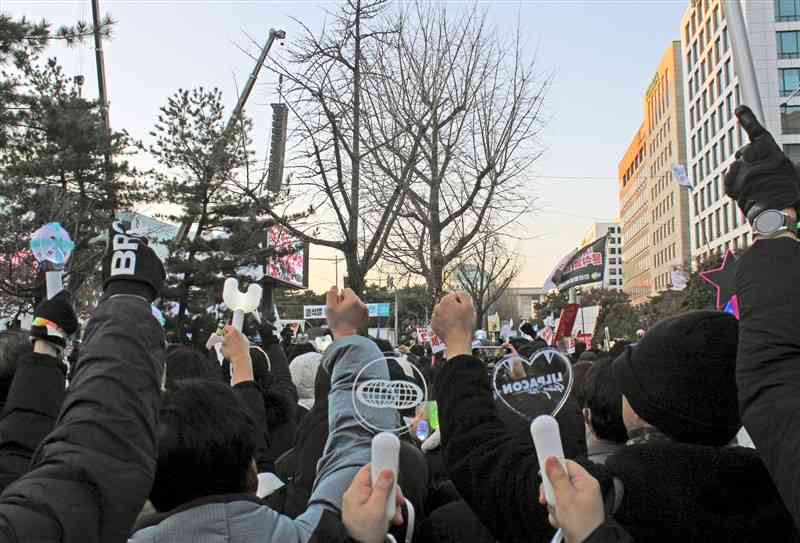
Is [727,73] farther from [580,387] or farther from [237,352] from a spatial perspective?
[237,352]

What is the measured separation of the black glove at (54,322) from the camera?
7.27 feet

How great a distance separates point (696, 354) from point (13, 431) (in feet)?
6.32

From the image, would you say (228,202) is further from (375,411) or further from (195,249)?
(375,411)

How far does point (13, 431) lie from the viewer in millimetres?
2049

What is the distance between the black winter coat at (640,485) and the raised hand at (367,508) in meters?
0.24

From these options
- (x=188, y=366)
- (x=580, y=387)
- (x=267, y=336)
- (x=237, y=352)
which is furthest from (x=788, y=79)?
(x=237, y=352)

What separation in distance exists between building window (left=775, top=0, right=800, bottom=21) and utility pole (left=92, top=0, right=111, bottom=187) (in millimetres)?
57531

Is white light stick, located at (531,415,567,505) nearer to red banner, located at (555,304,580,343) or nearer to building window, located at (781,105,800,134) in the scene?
red banner, located at (555,304,580,343)

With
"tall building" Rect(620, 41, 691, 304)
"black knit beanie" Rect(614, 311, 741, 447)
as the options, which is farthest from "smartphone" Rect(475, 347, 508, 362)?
"tall building" Rect(620, 41, 691, 304)

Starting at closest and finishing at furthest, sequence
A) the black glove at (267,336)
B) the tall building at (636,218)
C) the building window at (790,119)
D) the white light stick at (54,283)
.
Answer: the white light stick at (54,283)
the black glove at (267,336)
the building window at (790,119)
the tall building at (636,218)

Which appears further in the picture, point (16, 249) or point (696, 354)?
point (16, 249)

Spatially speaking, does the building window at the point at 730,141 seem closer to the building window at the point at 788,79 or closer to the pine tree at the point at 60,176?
the building window at the point at 788,79

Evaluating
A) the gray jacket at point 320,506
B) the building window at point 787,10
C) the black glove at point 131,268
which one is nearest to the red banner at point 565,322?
the gray jacket at point 320,506

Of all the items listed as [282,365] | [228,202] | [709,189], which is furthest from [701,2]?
[282,365]
